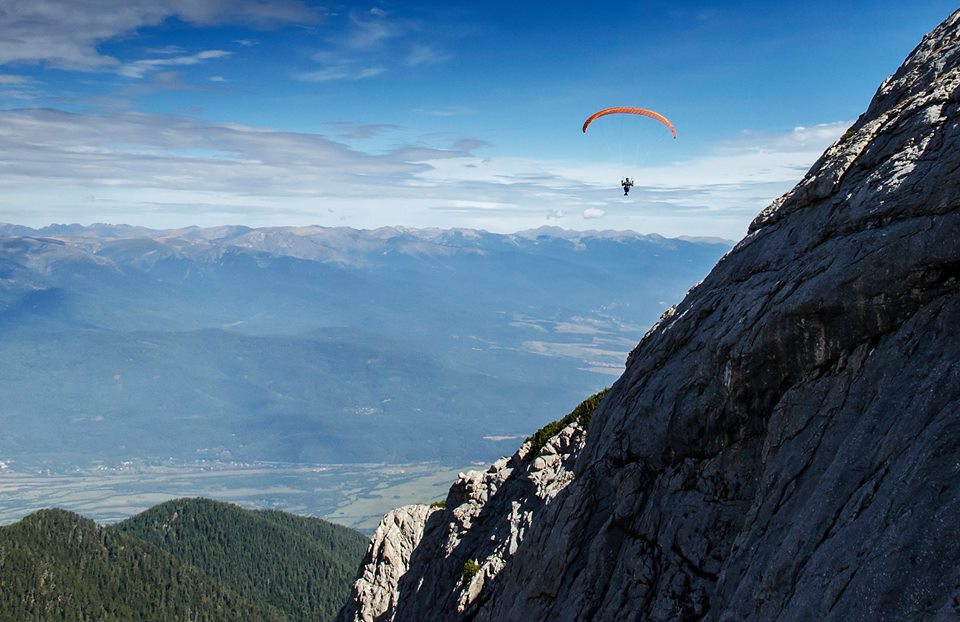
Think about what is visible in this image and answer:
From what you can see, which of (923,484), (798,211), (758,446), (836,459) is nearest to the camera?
(923,484)

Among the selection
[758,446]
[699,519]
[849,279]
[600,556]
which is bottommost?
[600,556]

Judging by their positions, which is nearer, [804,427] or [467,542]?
[804,427]

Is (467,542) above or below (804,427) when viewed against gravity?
below

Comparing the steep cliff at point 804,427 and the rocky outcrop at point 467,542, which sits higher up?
the steep cliff at point 804,427

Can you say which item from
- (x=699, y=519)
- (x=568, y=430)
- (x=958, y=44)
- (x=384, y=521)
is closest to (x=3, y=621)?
(x=384, y=521)

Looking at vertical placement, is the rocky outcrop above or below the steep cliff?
below

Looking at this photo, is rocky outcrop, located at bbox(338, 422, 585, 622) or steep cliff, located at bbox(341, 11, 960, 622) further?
rocky outcrop, located at bbox(338, 422, 585, 622)

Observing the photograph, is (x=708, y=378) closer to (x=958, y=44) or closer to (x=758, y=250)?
(x=758, y=250)

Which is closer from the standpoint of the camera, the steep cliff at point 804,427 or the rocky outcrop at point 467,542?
the steep cliff at point 804,427
